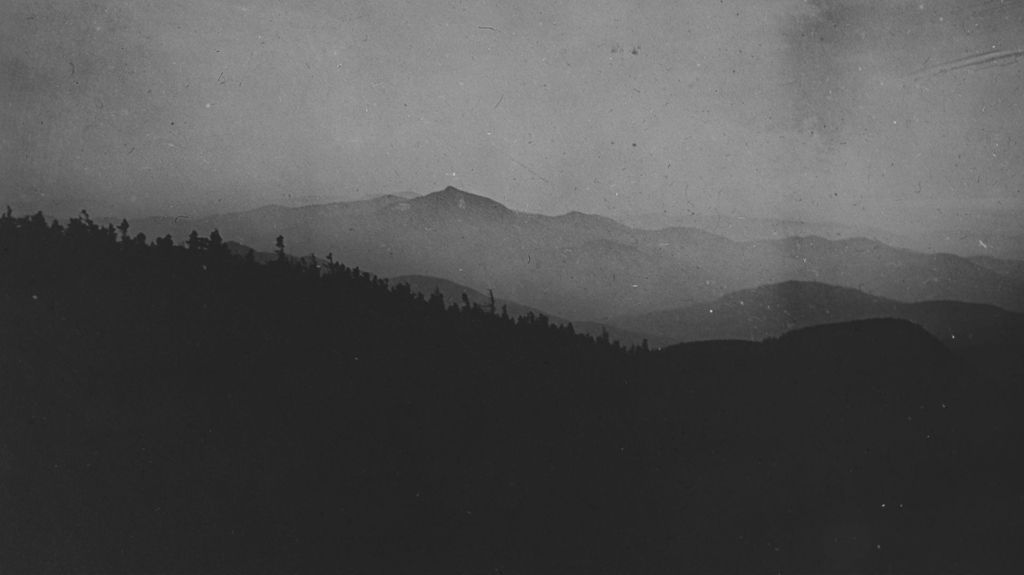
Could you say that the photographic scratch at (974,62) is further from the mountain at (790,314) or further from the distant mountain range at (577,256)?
the mountain at (790,314)

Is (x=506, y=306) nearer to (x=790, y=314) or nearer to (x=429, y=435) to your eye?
(x=429, y=435)

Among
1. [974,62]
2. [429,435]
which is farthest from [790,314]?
[429,435]

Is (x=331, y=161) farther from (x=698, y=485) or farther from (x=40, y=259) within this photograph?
(x=698, y=485)

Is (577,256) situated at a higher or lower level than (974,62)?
lower

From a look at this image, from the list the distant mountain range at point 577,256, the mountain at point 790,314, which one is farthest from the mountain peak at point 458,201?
the mountain at point 790,314

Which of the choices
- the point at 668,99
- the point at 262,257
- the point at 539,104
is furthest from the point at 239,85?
the point at 668,99

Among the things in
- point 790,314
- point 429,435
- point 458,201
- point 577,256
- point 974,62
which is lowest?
point 429,435

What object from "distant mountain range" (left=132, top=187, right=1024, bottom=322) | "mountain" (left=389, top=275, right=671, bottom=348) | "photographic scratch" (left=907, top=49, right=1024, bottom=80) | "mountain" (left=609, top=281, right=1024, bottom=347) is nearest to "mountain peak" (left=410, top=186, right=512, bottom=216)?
"distant mountain range" (left=132, top=187, right=1024, bottom=322)
